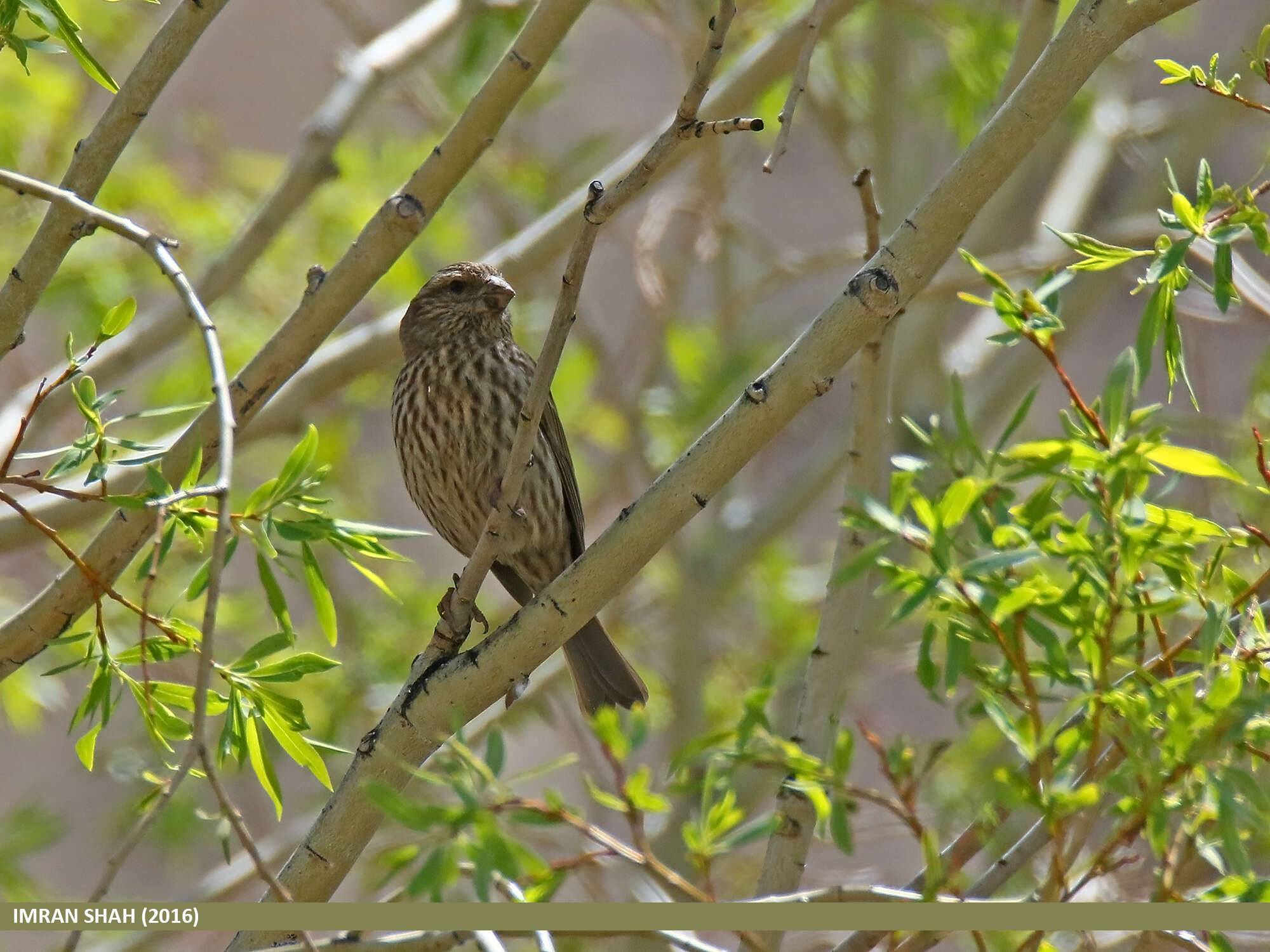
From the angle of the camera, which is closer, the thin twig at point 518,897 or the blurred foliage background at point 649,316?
the thin twig at point 518,897

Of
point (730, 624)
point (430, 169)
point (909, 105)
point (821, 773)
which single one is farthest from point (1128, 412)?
point (730, 624)

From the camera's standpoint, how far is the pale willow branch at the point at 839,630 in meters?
2.80

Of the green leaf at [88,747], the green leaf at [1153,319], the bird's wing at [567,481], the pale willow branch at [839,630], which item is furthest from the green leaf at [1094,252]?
the bird's wing at [567,481]

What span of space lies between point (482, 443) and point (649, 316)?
8.63ft

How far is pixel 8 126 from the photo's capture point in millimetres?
5004

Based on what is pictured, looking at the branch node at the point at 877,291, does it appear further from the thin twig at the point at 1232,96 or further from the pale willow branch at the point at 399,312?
the pale willow branch at the point at 399,312

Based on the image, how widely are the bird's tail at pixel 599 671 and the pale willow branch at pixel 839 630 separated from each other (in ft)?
4.35

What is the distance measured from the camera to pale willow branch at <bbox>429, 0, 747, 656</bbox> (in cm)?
217

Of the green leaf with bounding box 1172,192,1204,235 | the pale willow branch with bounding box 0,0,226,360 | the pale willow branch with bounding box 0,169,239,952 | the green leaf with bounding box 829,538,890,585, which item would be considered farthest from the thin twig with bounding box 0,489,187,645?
the green leaf with bounding box 1172,192,1204,235

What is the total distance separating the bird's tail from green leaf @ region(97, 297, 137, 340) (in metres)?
2.07

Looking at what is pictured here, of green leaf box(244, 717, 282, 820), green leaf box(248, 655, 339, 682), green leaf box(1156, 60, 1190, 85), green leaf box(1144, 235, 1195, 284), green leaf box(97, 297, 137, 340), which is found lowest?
green leaf box(244, 717, 282, 820)

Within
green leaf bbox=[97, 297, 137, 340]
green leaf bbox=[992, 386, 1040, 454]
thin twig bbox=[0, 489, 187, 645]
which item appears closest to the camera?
green leaf bbox=[992, 386, 1040, 454]

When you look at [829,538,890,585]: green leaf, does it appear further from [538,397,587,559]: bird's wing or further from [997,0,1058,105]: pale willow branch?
[538,397,587,559]: bird's wing

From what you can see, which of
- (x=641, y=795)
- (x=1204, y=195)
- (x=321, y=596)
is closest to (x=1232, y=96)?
(x=1204, y=195)
